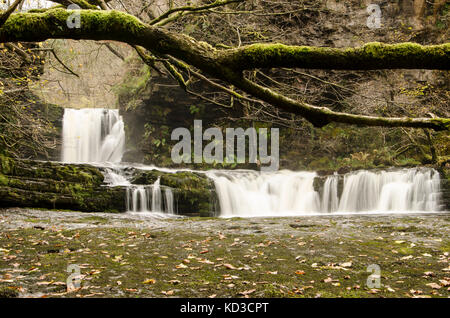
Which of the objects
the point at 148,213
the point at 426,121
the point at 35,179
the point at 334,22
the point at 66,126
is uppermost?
the point at 334,22

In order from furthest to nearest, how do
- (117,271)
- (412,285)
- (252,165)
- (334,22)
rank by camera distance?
1. (252,165)
2. (334,22)
3. (117,271)
4. (412,285)

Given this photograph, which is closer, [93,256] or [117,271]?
[117,271]

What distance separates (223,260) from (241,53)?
10.7 feet

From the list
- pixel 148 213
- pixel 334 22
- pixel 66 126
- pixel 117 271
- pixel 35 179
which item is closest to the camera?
pixel 117 271

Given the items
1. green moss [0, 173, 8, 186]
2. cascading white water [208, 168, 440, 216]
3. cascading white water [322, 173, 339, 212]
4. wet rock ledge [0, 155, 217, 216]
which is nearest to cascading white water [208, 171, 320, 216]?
cascading white water [208, 168, 440, 216]

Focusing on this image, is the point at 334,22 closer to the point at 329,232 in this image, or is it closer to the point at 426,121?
the point at 329,232

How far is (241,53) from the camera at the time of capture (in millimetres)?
3764

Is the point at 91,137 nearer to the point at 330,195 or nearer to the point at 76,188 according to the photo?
the point at 76,188

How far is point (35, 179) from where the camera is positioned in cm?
1242

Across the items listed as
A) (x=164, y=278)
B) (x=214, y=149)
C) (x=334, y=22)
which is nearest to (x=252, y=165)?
(x=214, y=149)

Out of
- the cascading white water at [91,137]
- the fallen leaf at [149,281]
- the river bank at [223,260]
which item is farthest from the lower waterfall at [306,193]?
the fallen leaf at [149,281]

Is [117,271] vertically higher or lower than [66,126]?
lower

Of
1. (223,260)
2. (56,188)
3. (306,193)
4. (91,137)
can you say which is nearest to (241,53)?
(223,260)
